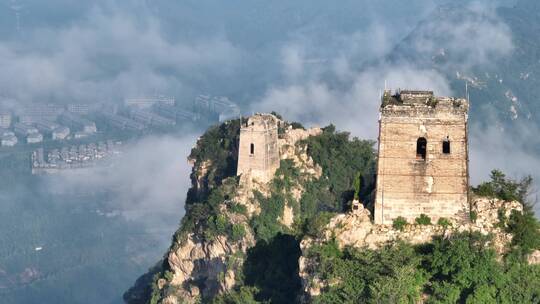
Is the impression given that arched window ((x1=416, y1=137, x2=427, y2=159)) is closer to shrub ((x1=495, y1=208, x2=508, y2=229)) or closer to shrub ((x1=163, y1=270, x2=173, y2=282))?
shrub ((x1=495, y1=208, x2=508, y2=229))

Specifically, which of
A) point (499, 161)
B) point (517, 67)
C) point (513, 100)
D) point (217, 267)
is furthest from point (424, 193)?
point (517, 67)

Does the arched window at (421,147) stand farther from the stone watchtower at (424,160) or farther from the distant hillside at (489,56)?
the distant hillside at (489,56)

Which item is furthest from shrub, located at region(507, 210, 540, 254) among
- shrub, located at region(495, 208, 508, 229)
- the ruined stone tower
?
the ruined stone tower

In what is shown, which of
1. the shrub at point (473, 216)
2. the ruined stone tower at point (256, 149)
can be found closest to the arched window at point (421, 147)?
the shrub at point (473, 216)

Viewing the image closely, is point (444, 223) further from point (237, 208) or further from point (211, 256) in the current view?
point (237, 208)

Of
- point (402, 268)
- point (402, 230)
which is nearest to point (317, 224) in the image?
point (402, 230)

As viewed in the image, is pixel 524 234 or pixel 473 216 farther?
pixel 473 216
